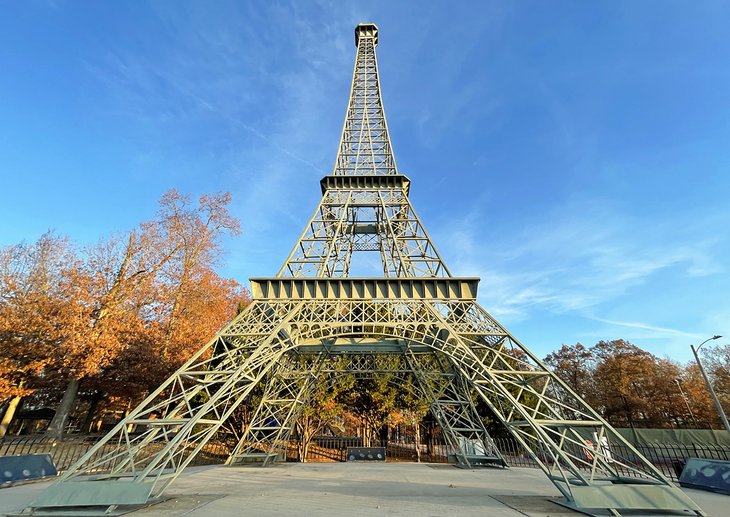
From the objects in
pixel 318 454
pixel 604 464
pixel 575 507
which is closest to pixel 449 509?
pixel 575 507

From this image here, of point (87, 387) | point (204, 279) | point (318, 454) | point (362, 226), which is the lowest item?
point (318, 454)

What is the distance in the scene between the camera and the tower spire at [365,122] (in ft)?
79.9

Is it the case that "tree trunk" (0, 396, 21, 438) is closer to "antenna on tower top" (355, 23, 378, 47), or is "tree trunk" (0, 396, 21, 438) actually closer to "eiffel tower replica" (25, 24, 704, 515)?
"eiffel tower replica" (25, 24, 704, 515)

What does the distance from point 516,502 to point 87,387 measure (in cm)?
2989

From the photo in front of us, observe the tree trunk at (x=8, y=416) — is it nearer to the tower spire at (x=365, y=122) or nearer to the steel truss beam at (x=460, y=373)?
the steel truss beam at (x=460, y=373)

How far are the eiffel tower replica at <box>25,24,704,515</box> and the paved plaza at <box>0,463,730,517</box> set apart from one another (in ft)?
2.80

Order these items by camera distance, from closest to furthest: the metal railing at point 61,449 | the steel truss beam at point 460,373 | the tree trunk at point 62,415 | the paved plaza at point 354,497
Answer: the paved plaza at point 354,497
the steel truss beam at point 460,373
the metal railing at point 61,449
the tree trunk at point 62,415

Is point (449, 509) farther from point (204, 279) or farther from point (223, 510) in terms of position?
point (204, 279)

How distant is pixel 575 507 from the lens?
746 cm

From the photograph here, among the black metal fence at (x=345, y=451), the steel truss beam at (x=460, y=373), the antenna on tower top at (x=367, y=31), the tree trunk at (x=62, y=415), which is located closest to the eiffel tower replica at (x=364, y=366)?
the steel truss beam at (x=460, y=373)

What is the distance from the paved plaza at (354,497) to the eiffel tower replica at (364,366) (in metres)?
0.85

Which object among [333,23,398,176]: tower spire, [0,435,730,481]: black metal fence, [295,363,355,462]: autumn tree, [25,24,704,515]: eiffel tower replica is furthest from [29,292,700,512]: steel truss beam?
[333,23,398,176]: tower spire

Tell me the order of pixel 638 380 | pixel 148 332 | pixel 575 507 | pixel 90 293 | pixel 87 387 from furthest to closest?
pixel 638 380
pixel 87 387
pixel 148 332
pixel 90 293
pixel 575 507

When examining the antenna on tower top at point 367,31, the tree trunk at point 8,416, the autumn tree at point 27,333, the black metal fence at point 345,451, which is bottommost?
the black metal fence at point 345,451
